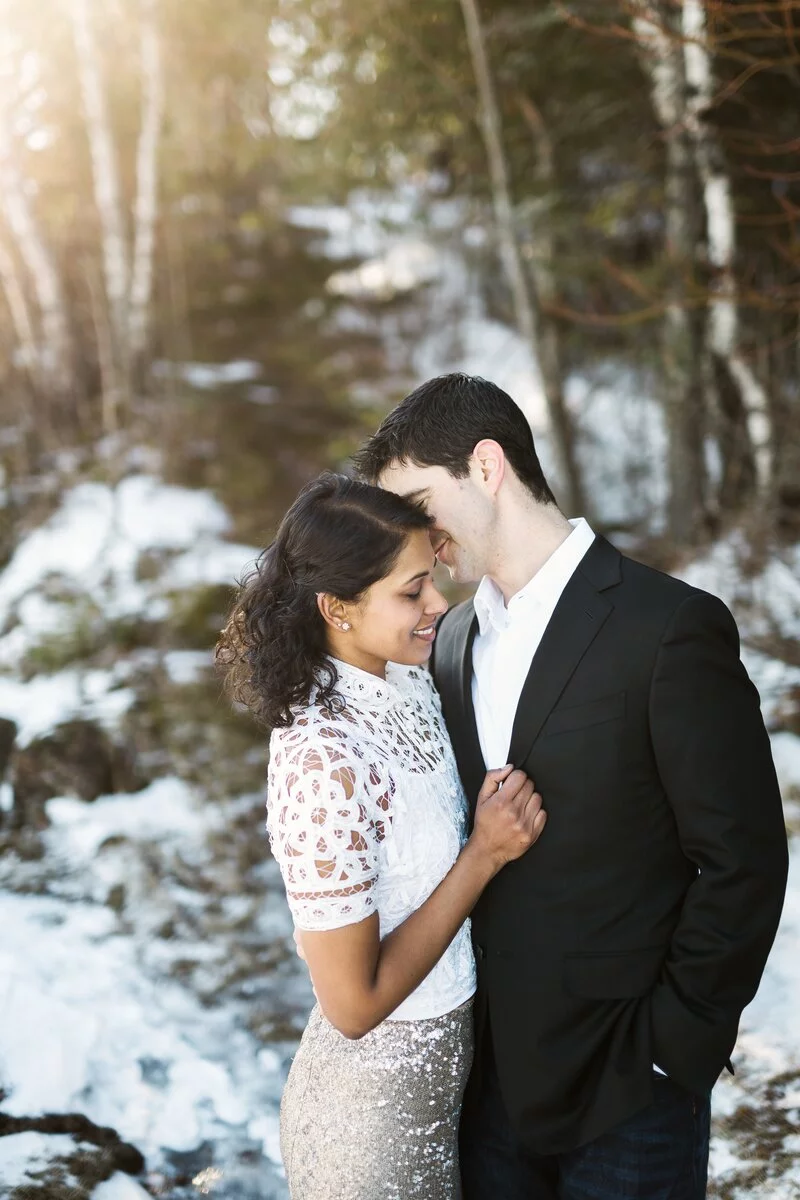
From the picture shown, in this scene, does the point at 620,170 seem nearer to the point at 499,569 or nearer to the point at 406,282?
the point at 406,282

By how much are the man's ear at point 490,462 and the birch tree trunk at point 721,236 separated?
4.17 m

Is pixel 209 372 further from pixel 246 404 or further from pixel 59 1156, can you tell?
pixel 59 1156

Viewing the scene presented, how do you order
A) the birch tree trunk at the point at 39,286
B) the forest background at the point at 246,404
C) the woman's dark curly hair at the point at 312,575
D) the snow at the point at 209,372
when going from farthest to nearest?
1. the snow at the point at 209,372
2. the birch tree trunk at the point at 39,286
3. the forest background at the point at 246,404
4. the woman's dark curly hair at the point at 312,575

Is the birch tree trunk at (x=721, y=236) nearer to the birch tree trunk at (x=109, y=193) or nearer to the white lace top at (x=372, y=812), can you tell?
the white lace top at (x=372, y=812)

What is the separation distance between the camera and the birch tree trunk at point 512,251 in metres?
6.49

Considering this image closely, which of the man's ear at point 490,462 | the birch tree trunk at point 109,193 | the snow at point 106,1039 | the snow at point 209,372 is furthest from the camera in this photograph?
the snow at point 209,372

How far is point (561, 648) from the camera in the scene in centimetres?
178

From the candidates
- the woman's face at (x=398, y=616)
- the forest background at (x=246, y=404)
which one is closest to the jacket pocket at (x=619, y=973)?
the woman's face at (x=398, y=616)

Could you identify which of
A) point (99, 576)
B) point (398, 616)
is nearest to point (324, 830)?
point (398, 616)

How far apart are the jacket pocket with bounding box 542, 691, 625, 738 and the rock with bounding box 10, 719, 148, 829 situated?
458 cm

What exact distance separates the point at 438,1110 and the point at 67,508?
28.0 ft

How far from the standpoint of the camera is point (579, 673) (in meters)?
1.75

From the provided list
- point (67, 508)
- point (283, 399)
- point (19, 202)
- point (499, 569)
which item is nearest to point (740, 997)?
point (499, 569)

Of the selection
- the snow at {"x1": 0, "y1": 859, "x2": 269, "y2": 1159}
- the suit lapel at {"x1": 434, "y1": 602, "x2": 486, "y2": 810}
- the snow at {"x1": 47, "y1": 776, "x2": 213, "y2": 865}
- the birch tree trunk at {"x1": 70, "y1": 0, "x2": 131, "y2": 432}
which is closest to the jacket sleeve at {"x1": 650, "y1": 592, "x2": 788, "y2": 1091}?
the suit lapel at {"x1": 434, "y1": 602, "x2": 486, "y2": 810}
